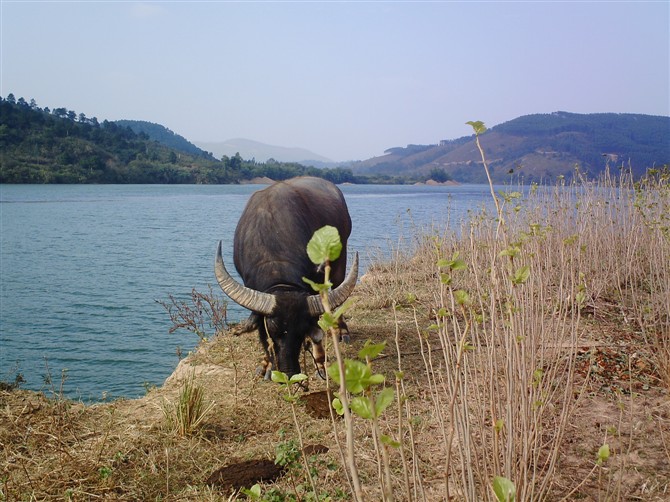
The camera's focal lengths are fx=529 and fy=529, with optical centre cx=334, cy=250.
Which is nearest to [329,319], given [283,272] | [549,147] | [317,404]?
[317,404]

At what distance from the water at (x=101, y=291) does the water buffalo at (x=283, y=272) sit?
1.64m

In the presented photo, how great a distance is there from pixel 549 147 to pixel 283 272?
4762 inches

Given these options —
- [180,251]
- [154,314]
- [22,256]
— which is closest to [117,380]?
[154,314]

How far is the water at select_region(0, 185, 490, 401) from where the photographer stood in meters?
9.93

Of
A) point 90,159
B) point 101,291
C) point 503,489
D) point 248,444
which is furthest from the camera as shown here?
point 90,159

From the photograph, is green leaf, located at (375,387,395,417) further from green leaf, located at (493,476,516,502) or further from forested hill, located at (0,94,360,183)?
forested hill, located at (0,94,360,183)

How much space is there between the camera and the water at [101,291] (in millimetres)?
9930

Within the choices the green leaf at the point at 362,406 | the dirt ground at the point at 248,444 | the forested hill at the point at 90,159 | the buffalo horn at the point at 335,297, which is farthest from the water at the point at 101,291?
the forested hill at the point at 90,159

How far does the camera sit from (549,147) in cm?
11469

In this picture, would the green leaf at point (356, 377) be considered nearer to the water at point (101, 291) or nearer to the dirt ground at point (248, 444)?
the dirt ground at point (248, 444)

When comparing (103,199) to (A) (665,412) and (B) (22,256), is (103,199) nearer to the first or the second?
(B) (22,256)

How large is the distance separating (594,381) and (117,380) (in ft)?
25.5

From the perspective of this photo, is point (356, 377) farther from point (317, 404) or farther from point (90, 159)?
point (90, 159)

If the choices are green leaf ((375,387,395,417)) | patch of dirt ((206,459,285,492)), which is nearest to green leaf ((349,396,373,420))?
green leaf ((375,387,395,417))
